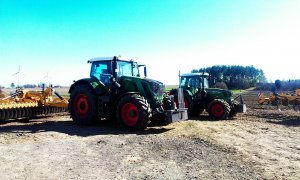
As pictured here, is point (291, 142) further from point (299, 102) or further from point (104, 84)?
point (299, 102)

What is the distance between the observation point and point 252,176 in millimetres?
6109

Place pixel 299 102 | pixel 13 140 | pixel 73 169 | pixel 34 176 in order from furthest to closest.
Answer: pixel 299 102 → pixel 13 140 → pixel 73 169 → pixel 34 176

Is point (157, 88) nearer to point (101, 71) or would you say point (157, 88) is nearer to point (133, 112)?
point (133, 112)

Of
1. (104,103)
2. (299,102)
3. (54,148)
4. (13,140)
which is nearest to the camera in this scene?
(54,148)

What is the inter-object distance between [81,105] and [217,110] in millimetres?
6705

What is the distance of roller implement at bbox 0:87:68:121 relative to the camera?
43.7 ft

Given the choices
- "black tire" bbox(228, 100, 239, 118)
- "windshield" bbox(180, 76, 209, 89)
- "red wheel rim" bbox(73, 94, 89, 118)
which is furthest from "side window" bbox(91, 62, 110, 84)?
"black tire" bbox(228, 100, 239, 118)

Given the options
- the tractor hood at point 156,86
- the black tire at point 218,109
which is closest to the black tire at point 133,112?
the tractor hood at point 156,86

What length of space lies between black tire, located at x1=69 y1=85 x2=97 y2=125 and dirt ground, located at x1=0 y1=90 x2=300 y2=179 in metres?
0.97

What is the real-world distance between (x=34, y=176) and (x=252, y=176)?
13.5ft

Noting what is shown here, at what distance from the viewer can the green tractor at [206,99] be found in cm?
1555

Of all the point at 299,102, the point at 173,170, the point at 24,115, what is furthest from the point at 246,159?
the point at 299,102

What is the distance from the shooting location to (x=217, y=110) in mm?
15594

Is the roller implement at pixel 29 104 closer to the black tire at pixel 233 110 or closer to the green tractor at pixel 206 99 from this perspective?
the green tractor at pixel 206 99
